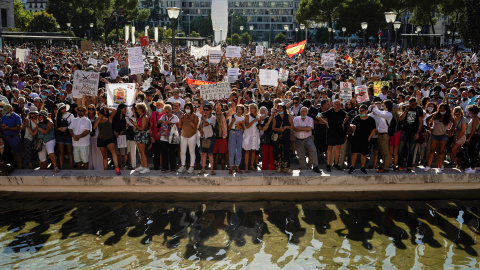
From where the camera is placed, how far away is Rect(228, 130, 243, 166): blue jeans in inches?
421

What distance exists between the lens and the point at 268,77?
14.9 m

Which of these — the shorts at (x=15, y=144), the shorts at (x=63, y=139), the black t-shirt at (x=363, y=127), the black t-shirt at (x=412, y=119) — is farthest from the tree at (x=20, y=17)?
the black t-shirt at (x=412, y=119)

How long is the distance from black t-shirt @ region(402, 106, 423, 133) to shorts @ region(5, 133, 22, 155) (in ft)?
28.6

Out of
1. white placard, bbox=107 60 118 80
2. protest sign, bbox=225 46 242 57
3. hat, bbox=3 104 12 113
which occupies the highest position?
protest sign, bbox=225 46 242 57

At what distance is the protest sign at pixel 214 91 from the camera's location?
38.4ft

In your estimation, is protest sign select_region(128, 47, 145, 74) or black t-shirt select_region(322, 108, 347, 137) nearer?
black t-shirt select_region(322, 108, 347, 137)

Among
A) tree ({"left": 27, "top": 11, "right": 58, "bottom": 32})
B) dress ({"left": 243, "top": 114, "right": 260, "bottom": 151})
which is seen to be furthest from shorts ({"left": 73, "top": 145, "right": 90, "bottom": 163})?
tree ({"left": 27, "top": 11, "right": 58, "bottom": 32})

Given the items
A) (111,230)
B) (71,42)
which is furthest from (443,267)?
(71,42)

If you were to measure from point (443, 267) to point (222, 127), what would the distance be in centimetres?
517

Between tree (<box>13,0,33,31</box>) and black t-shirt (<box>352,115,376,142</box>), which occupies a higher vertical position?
tree (<box>13,0,33,31</box>)

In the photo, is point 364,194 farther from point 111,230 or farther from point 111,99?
point 111,99

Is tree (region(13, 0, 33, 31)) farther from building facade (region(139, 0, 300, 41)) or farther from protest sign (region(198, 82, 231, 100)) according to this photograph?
protest sign (region(198, 82, 231, 100))

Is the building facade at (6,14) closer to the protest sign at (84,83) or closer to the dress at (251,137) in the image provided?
the protest sign at (84,83)

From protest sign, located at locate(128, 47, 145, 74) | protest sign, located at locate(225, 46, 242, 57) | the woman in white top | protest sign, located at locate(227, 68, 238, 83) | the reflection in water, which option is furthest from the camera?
protest sign, located at locate(225, 46, 242, 57)
